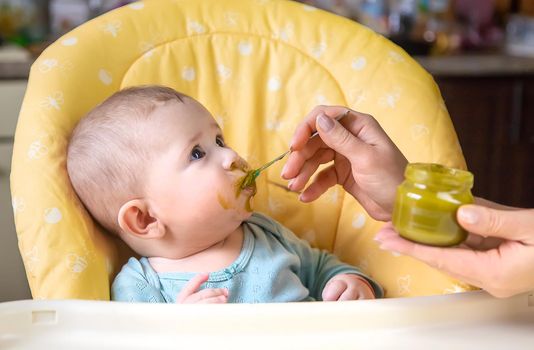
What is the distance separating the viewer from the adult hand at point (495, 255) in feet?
3.03

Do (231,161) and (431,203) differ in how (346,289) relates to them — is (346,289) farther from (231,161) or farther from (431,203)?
(431,203)

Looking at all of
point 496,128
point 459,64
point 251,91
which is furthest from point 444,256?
point 496,128

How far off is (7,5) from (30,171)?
5.15ft

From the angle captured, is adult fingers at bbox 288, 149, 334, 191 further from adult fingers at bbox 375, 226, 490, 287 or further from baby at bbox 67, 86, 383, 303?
adult fingers at bbox 375, 226, 490, 287

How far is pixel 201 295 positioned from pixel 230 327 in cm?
17

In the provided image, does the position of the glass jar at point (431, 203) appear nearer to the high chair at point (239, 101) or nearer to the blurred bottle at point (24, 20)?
the high chair at point (239, 101)

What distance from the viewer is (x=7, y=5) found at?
266 centimetres

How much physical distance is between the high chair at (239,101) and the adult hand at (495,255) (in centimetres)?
6

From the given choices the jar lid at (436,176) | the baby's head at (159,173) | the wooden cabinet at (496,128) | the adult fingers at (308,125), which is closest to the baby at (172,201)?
the baby's head at (159,173)

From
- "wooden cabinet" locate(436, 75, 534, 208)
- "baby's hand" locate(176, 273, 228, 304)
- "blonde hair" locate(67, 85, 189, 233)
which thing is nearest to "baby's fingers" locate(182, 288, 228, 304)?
"baby's hand" locate(176, 273, 228, 304)

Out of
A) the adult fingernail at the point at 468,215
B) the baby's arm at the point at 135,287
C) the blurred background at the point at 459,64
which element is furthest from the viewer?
the blurred background at the point at 459,64

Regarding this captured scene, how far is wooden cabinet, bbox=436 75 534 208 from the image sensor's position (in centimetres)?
257

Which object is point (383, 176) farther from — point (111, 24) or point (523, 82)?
point (523, 82)

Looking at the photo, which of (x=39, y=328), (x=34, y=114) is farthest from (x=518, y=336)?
(x=34, y=114)
